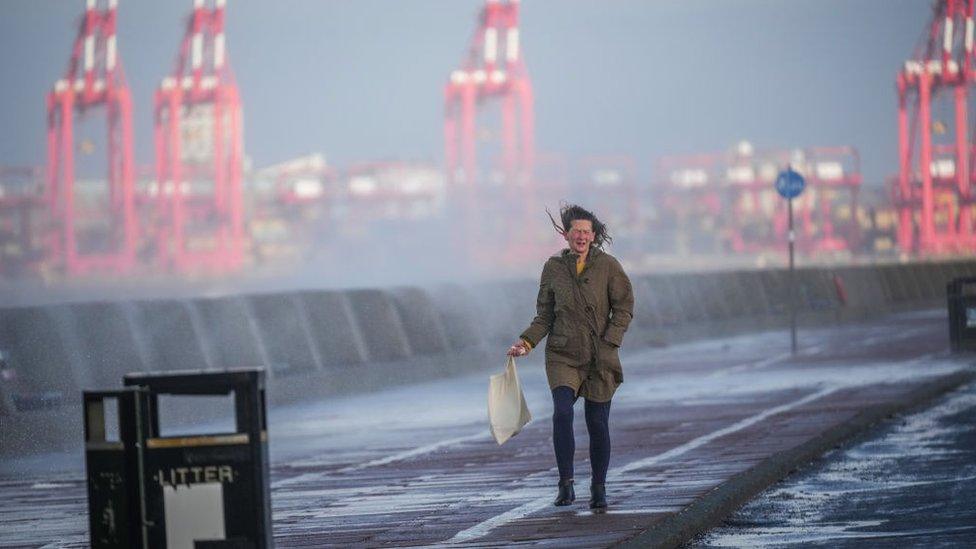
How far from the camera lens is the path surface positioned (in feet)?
35.3

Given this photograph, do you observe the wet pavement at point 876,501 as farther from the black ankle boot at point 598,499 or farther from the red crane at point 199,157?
the red crane at point 199,157

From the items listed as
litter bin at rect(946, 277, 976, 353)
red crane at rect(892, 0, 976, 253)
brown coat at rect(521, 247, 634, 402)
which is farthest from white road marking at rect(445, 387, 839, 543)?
red crane at rect(892, 0, 976, 253)

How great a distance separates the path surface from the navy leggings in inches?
9.9

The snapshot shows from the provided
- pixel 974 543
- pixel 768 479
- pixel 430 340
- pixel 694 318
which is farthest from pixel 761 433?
pixel 694 318

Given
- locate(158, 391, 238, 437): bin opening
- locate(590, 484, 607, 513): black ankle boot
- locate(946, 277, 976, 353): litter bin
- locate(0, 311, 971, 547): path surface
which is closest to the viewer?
locate(0, 311, 971, 547): path surface

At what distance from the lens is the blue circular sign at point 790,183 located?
32.0m

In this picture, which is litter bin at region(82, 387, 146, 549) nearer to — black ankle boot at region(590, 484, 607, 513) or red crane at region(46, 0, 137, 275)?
black ankle boot at region(590, 484, 607, 513)

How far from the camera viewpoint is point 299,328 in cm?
2342

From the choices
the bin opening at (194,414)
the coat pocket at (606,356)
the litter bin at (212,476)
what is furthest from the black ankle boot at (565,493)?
the bin opening at (194,414)

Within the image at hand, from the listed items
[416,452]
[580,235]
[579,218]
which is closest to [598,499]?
[580,235]

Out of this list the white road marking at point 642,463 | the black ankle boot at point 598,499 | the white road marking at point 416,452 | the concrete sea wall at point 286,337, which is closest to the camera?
the white road marking at point 642,463

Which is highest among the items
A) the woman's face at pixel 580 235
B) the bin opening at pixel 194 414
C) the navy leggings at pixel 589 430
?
the woman's face at pixel 580 235

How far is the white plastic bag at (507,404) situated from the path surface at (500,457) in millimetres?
485

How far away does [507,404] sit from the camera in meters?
11.3
